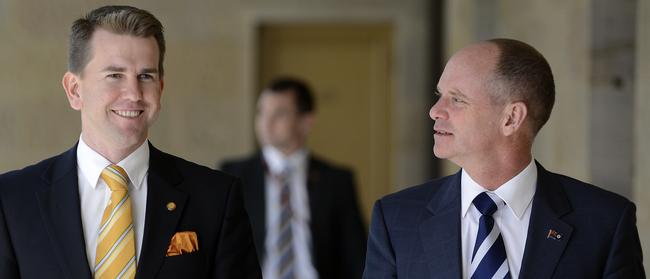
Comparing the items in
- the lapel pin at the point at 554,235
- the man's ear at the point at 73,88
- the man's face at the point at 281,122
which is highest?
the man's ear at the point at 73,88

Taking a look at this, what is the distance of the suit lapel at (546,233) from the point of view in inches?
104

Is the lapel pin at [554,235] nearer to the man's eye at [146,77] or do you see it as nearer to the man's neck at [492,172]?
the man's neck at [492,172]

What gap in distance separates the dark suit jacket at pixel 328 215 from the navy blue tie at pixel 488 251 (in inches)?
77.6

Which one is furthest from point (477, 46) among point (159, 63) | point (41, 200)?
point (41, 200)

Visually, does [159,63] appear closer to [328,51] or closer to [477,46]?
[477,46]

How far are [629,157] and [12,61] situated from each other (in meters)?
5.44

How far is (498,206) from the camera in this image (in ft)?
8.96

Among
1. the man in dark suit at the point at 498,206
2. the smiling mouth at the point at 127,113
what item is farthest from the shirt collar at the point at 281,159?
the smiling mouth at the point at 127,113

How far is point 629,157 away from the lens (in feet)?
16.3

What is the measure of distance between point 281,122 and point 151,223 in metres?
2.81

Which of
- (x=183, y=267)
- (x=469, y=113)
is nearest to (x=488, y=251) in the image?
(x=469, y=113)

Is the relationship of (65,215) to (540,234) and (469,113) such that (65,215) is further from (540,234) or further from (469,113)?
(540,234)

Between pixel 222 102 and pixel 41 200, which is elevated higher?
pixel 41 200

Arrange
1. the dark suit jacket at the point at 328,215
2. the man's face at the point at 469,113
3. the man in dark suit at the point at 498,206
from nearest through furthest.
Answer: the man in dark suit at the point at 498,206 → the man's face at the point at 469,113 → the dark suit jacket at the point at 328,215
